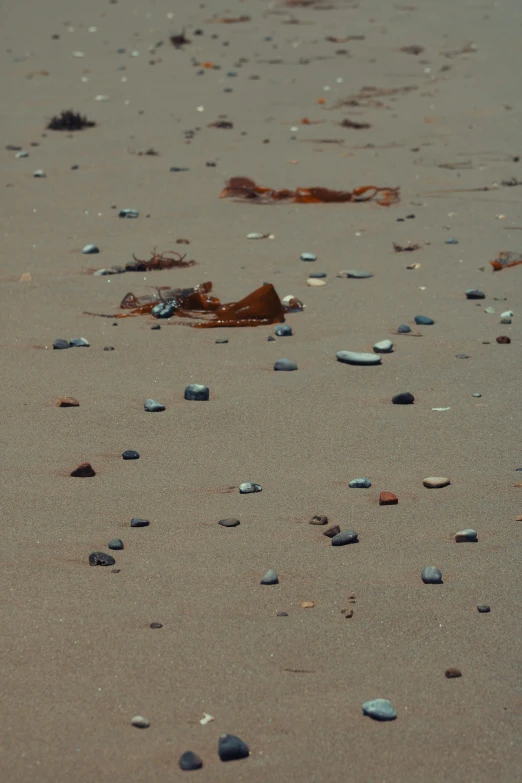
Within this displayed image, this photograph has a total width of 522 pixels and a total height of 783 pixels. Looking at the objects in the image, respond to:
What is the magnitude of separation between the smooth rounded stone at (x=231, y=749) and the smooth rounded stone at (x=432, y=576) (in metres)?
0.80

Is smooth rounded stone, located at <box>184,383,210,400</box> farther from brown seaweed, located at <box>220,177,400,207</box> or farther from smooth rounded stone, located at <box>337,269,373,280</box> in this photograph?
brown seaweed, located at <box>220,177,400,207</box>

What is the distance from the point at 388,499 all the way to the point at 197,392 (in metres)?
1.09

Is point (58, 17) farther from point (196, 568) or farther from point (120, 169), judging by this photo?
point (196, 568)

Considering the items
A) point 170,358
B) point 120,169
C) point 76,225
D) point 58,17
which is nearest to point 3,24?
point 58,17

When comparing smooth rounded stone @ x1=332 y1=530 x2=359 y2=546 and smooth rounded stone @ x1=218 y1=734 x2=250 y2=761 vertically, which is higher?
smooth rounded stone @ x1=218 y1=734 x2=250 y2=761

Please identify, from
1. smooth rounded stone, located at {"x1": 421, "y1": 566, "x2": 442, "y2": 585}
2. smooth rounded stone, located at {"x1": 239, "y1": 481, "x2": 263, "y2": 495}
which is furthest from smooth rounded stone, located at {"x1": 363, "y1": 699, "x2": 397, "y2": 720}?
smooth rounded stone, located at {"x1": 239, "y1": 481, "x2": 263, "y2": 495}

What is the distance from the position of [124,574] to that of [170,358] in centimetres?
182

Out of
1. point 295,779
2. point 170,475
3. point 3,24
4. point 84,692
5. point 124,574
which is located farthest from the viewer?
point 3,24

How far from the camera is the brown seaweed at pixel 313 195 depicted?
7.06 meters

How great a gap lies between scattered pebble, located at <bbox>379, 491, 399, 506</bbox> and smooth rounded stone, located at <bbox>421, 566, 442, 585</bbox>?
17.2 inches

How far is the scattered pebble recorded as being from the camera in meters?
3.12

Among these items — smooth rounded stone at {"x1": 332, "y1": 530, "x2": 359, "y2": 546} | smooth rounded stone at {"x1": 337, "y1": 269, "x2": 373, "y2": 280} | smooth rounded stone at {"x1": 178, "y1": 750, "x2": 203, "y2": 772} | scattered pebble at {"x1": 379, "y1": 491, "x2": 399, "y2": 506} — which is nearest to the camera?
smooth rounded stone at {"x1": 178, "y1": 750, "x2": 203, "y2": 772}

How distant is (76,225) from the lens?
648 centimetres

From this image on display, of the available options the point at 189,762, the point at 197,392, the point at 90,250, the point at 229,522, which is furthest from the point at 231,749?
the point at 90,250
